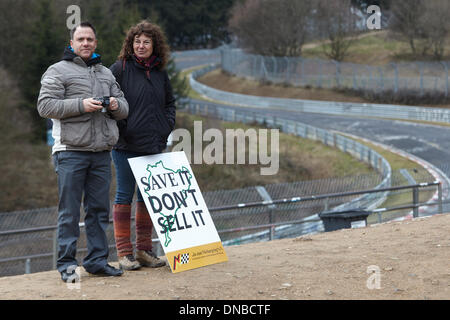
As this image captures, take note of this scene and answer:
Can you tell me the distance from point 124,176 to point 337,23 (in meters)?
59.4

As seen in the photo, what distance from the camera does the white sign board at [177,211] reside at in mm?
6559

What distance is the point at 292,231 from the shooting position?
51.5 feet

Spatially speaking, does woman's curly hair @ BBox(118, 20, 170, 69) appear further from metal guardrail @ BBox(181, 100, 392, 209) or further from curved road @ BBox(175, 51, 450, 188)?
curved road @ BBox(175, 51, 450, 188)

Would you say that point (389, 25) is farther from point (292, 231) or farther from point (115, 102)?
point (115, 102)

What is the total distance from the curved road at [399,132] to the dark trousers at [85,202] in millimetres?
18270

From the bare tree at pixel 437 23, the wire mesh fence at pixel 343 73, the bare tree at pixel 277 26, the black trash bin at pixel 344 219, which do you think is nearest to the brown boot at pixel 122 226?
the black trash bin at pixel 344 219

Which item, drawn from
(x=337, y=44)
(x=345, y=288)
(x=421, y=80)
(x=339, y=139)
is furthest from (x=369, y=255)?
(x=337, y=44)

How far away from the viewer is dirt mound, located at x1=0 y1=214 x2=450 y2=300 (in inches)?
221

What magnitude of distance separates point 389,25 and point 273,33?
1053 centimetres

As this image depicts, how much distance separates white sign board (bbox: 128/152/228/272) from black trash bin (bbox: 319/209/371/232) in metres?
3.85

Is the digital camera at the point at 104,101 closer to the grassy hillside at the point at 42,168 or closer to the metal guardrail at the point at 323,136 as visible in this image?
the metal guardrail at the point at 323,136

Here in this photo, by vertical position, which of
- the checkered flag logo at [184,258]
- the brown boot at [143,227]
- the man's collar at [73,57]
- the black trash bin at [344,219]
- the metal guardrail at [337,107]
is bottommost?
the metal guardrail at [337,107]

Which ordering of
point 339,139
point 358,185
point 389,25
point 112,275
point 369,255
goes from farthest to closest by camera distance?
point 389,25, point 339,139, point 358,185, point 369,255, point 112,275

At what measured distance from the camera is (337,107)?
164 feet
